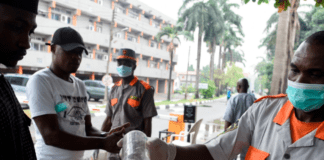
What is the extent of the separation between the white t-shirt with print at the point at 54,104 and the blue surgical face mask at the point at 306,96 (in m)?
1.49

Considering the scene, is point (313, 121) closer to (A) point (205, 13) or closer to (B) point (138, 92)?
(B) point (138, 92)

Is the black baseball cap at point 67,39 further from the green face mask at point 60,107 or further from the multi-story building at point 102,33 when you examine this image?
the multi-story building at point 102,33

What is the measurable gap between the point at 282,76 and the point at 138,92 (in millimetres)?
5837

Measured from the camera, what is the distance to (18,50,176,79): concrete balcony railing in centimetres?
1728

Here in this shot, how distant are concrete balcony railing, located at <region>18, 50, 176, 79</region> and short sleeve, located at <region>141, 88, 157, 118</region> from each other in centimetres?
1630

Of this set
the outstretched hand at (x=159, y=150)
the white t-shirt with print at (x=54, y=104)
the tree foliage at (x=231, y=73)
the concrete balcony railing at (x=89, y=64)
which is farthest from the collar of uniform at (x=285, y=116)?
the tree foliage at (x=231, y=73)

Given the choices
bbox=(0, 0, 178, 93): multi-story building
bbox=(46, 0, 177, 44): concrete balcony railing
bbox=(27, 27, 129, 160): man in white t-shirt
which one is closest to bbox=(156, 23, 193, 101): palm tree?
bbox=(0, 0, 178, 93): multi-story building

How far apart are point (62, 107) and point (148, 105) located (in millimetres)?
1204

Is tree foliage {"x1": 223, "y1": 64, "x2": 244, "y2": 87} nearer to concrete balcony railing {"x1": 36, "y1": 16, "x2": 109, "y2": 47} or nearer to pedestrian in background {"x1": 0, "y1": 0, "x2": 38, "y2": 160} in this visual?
concrete balcony railing {"x1": 36, "y1": 16, "x2": 109, "y2": 47}

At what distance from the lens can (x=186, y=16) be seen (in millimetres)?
24750

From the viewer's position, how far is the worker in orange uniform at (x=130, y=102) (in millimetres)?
2645

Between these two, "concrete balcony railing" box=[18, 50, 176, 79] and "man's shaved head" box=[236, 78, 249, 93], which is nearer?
"man's shaved head" box=[236, 78, 249, 93]

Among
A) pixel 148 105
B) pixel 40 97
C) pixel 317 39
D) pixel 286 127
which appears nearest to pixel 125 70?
pixel 148 105

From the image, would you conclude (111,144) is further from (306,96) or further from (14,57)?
(306,96)
